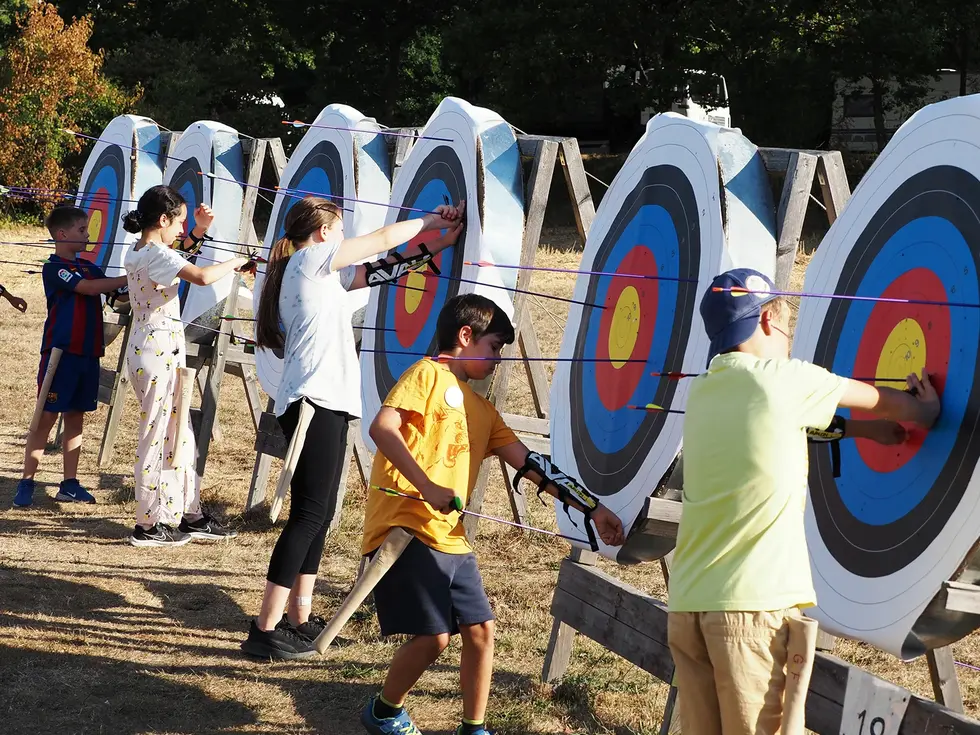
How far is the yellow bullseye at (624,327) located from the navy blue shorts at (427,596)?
99 cm

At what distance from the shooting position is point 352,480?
285 inches

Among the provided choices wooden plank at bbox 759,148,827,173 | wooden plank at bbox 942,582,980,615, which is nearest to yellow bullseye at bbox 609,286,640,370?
wooden plank at bbox 759,148,827,173

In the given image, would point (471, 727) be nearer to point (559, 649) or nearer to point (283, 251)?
point (559, 649)

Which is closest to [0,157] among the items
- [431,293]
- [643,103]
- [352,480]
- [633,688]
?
[643,103]

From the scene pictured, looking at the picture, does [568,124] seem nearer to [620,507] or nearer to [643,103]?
[643,103]

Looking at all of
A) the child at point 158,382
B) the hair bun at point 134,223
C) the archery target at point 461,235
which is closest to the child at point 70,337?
the hair bun at point 134,223

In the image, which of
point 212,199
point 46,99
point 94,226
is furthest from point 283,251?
point 46,99

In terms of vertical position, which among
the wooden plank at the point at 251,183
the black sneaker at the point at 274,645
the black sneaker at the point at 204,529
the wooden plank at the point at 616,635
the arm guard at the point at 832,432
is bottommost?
the black sneaker at the point at 204,529

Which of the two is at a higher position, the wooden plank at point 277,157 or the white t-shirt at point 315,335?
the wooden plank at point 277,157

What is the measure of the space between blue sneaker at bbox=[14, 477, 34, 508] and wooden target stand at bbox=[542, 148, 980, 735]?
342cm

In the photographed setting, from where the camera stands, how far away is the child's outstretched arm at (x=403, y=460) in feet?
10.8

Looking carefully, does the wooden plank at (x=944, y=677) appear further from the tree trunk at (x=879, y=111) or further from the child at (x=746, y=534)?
the tree trunk at (x=879, y=111)

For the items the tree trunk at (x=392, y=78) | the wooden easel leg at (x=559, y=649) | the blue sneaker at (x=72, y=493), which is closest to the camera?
the wooden easel leg at (x=559, y=649)

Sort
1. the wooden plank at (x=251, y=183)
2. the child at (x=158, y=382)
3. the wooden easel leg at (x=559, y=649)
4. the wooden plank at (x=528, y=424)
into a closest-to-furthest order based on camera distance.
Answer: the wooden easel leg at (x=559, y=649) → the wooden plank at (x=528, y=424) → the child at (x=158, y=382) → the wooden plank at (x=251, y=183)
